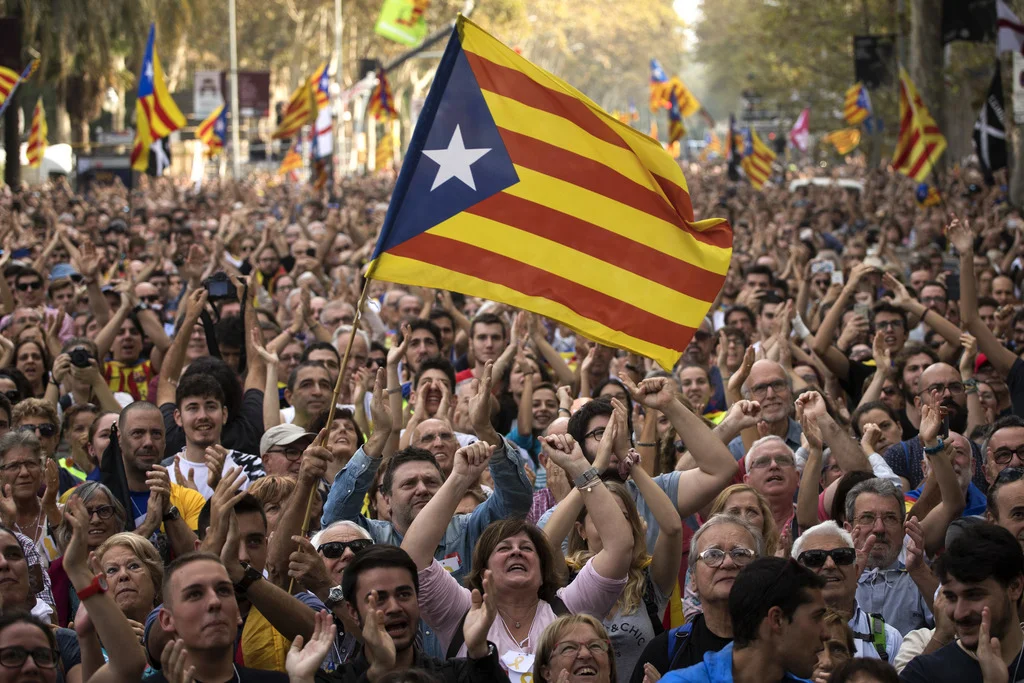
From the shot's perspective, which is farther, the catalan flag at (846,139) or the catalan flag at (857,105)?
the catalan flag at (846,139)

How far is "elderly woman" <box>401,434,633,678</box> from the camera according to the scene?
5199 millimetres

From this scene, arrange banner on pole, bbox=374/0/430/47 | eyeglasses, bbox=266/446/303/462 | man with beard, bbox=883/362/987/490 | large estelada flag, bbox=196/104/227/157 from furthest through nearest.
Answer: banner on pole, bbox=374/0/430/47 → large estelada flag, bbox=196/104/227/157 → man with beard, bbox=883/362/987/490 → eyeglasses, bbox=266/446/303/462

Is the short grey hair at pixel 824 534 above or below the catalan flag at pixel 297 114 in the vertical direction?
above

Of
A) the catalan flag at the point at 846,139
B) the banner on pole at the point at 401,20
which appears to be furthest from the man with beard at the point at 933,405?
the catalan flag at the point at 846,139

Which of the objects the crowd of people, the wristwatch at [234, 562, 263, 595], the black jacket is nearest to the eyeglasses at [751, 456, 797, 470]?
the crowd of people

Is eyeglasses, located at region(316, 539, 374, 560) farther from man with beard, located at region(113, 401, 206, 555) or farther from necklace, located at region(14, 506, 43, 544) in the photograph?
necklace, located at region(14, 506, 43, 544)

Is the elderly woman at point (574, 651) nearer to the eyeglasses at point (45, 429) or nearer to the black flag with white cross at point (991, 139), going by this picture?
the eyeglasses at point (45, 429)

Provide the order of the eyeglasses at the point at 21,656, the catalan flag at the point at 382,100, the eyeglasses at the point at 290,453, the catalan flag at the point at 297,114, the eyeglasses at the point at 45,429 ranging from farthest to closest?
the catalan flag at the point at 382,100, the catalan flag at the point at 297,114, the eyeglasses at the point at 45,429, the eyeglasses at the point at 290,453, the eyeglasses at the point at 21,656

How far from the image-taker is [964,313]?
31.7 ft

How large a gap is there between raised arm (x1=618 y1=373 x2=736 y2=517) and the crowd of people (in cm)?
1

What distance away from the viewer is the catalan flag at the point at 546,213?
6.12 meters

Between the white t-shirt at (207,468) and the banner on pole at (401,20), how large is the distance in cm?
3431

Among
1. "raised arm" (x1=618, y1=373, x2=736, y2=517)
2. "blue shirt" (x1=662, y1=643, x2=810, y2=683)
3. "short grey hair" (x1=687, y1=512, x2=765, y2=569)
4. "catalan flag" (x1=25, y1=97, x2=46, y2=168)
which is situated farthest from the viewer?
"catalan flag" (x1=25, y1=97, x2=46, y2=168)

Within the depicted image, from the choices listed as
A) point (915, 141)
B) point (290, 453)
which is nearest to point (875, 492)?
point (290, 453)
